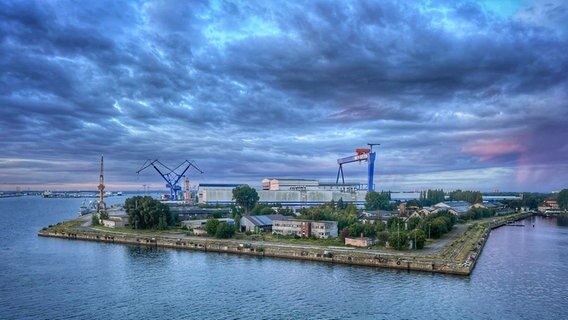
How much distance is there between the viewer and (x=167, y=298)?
16562mm

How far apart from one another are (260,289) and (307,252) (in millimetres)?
6985

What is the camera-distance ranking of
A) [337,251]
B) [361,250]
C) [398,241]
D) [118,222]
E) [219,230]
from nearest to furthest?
[337,251] < [361,250] < [398,241] < [219,230] < [118,222]

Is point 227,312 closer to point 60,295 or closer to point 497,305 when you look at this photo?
point 60,295

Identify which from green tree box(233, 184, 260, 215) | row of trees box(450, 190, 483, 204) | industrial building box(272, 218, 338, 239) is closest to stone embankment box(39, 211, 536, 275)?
industrial building box(272, 218, 338, 239)

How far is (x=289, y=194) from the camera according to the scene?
226ft

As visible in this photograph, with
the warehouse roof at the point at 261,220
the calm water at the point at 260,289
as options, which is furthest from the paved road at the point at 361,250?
the warehouse roof at the point at 261,220

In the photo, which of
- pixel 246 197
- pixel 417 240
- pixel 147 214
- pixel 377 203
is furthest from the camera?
pixel 377 203

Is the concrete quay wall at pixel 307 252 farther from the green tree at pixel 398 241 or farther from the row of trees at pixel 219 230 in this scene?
the green tree at pixel 398 241

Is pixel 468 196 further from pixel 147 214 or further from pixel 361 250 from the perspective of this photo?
pixel 361 250

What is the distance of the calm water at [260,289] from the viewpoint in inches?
587

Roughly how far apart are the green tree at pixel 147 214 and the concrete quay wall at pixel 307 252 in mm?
3578

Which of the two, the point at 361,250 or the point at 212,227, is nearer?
the point at 361,250

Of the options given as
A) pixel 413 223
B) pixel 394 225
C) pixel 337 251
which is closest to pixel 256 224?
pixel 394 225

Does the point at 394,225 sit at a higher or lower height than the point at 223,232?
higher
